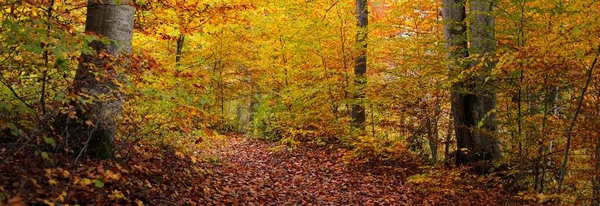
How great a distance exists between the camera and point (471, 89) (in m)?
8.30

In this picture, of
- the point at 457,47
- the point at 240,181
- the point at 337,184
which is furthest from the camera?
the point at 337,184

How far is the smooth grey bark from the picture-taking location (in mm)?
7734

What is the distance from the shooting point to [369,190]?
8141 mm

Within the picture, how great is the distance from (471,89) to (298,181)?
4064mm

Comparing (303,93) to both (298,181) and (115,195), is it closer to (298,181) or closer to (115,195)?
(298,181)

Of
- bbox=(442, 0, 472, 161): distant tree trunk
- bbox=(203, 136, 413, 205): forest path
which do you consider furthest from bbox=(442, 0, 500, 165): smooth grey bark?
bbox=(203, 136, 413, 205): forest path

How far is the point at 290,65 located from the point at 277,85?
6.08ft

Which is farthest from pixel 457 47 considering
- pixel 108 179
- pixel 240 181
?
pixel 108 179

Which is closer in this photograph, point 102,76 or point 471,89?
point 102,76

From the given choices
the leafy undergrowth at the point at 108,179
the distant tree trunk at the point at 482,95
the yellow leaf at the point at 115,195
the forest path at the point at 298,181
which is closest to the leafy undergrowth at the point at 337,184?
the forest path at the point at 298,181

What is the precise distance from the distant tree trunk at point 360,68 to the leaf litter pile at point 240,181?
4.77ft

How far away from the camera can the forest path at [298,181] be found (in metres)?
6.78

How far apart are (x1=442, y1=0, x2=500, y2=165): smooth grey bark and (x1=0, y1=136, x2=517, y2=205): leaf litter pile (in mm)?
774

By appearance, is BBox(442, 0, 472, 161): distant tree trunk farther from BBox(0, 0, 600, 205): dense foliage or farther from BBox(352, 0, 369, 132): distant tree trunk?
BBox(352, 0, 369, 132): distant tree trunk
